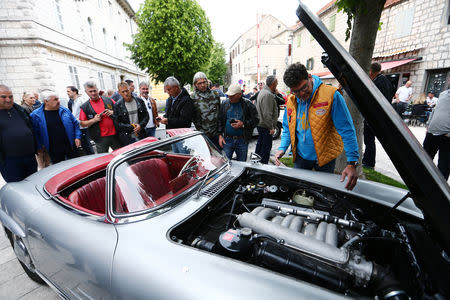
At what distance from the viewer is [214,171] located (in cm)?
213

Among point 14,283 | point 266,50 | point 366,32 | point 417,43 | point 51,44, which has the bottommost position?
point 14,283

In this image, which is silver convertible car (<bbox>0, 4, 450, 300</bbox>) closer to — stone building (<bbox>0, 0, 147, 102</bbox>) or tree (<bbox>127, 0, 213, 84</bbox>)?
stone building (<bbox>0, 0, 147, 102</bbox>)

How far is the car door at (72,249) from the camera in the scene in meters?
1.33

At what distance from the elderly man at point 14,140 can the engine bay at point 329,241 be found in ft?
10.3

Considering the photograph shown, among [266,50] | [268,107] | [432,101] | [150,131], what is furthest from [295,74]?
[266,50]

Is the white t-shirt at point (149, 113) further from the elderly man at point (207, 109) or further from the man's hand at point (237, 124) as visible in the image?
the man's hand at point (237, 124)

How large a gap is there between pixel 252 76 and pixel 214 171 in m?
34.4

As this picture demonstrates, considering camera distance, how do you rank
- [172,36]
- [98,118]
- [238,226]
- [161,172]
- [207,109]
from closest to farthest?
[238,226]
[161,172]
[207,109]
[98,118]
[172,36]

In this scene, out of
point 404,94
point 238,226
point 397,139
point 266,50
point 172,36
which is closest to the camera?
point 397,139

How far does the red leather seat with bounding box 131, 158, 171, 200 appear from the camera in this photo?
178 centimetres

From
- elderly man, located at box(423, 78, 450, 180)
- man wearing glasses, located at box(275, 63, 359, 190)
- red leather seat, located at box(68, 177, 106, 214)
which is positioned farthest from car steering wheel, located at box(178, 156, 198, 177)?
elderly man, located at box(423, 78, 450, 180)

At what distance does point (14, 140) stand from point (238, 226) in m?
3.42

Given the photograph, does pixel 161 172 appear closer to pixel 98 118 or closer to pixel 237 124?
pixel 237 124

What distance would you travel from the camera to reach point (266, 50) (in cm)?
2958
